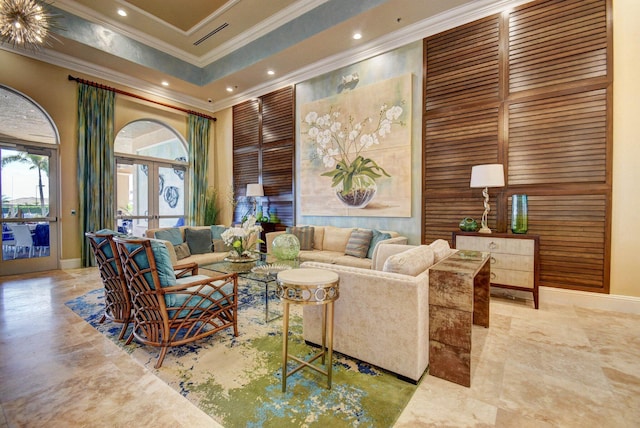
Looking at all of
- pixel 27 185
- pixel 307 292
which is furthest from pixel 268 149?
pixel 307 292

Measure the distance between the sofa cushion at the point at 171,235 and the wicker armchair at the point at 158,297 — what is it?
1.97 meters

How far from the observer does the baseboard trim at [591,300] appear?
304cm

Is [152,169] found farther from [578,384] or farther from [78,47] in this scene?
[578,384]

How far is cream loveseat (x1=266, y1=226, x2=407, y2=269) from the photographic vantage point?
4.05 metres

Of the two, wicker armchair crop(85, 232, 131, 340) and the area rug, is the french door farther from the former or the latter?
the area rug

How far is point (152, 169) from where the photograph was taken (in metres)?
6.52

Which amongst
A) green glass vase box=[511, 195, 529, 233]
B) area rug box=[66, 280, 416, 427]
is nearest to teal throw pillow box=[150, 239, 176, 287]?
area rug box=[66, 280, 416, 427]

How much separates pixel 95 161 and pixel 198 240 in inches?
111

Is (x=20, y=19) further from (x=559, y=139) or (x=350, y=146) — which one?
(x=559, y=139)

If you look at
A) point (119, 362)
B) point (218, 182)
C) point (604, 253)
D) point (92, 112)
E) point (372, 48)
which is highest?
point (372, 48)

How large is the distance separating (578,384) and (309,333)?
1831 mm

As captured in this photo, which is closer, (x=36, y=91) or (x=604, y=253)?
(x=604, y=253)

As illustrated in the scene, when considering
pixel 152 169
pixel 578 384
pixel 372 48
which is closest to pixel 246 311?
pixel 578 384

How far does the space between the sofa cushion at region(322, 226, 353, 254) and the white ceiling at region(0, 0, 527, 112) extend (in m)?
2.92
